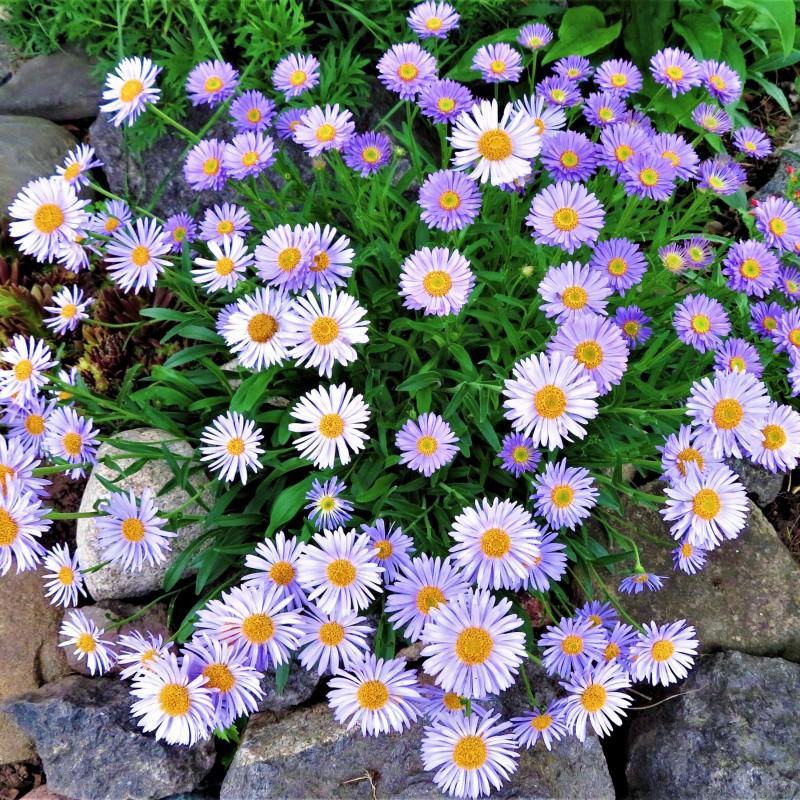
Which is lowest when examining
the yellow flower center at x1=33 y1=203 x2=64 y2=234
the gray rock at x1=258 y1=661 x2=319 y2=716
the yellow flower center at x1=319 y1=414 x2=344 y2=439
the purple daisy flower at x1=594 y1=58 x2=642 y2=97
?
the gray rock at x1=258 y1=661 x2=319 y2=716

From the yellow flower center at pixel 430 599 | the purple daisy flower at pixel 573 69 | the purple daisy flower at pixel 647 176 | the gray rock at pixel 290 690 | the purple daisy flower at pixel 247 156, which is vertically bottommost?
the gray rock at pixel 290 690

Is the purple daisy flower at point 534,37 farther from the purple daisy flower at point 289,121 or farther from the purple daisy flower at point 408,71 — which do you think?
the purple daisy flower at point 289,121

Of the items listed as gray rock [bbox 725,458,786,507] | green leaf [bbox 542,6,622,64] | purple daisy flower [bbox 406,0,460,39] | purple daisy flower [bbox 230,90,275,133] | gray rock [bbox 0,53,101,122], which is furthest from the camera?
gray rock [bbox 0,53,101,122]

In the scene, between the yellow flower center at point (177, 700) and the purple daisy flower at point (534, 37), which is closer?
the yellow flower center at point (177, 700)

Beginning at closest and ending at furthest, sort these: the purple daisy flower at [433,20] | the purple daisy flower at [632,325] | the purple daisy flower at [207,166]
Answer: the purple daisy flower at [632,325] → the purple daisy flower at [207,166] → the purple daisy flower at [433,20]

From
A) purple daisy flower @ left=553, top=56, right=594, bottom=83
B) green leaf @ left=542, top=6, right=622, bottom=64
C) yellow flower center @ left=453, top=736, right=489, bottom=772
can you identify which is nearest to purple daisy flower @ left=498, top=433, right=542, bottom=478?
yellow flower center @ left=453, top=736, right=489, bottom=772

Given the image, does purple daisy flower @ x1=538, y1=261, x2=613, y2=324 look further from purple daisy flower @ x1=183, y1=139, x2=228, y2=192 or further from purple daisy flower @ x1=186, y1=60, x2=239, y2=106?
purple daisy flower @ x1=186, y1=60, x2=239, y2=106

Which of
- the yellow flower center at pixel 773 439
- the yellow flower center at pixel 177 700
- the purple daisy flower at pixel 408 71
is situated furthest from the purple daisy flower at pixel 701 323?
the yellow flower center at pixel 177 700
